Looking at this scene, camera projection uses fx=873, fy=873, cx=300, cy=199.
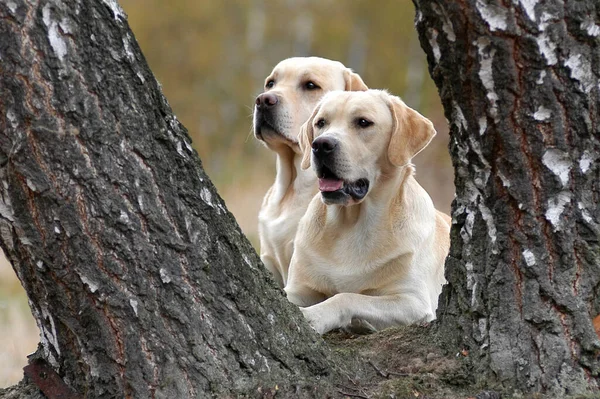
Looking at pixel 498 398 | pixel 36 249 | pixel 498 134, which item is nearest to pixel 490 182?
pixel 498 134

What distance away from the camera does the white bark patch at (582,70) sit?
245 centimetres

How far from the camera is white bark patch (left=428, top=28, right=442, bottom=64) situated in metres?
2.45

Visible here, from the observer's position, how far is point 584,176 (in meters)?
2.55

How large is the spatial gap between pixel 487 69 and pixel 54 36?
1163mm

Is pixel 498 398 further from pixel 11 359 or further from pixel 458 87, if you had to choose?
pixel 11 359

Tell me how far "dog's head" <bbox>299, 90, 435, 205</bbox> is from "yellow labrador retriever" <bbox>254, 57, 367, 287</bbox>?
0.75 m

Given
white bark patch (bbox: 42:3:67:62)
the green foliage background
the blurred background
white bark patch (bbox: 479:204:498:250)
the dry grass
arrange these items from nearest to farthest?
A: white bark patch (bbox: 42:3:67:62) < white bark patch (bbox: 479:204:498:250) < the dry grass < the blurred background < the green foliage background

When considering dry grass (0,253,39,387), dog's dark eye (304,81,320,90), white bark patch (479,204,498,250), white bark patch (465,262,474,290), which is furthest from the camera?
dry grass (0,253,39,387)

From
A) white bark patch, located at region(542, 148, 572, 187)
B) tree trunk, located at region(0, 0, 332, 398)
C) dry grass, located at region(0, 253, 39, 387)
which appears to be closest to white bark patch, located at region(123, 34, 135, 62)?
tree trunk, located at region(0, 0, 332, 398)

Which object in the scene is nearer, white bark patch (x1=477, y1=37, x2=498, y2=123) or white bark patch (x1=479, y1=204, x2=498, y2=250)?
white bark patch (x1=477, y1=37, x2=498, y2=123)

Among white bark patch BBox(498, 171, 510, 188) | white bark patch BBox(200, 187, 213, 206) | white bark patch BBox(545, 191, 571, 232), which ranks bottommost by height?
white bark patch BBox(545, 191, 571, 232)

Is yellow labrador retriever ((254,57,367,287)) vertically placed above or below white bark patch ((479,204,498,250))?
above

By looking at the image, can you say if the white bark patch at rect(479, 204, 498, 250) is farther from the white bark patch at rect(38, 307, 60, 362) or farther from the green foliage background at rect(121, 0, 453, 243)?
the green foliage background at rect(121, 0, 453, 243)

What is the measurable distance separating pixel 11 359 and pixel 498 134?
15.7ft
